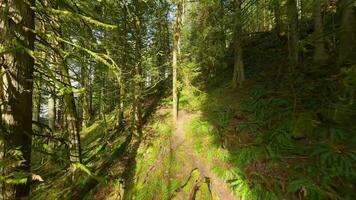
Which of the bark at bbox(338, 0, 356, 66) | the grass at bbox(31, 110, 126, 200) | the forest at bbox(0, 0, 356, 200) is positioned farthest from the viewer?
the grass at bbox(31, 110, 126, 200)

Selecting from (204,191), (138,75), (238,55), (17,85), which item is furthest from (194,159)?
(17,85)

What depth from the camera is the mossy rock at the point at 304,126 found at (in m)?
7.32

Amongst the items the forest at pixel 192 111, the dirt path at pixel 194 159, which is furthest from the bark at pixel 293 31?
the dirt path at pixel 194 159

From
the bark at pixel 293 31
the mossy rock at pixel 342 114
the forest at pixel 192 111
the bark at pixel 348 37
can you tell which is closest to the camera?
the forest at pixel 192 111

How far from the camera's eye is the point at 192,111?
11.4m

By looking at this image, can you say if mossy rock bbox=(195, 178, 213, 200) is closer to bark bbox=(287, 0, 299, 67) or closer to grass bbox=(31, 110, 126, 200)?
grass bbox=(31, 110, 126, 200)

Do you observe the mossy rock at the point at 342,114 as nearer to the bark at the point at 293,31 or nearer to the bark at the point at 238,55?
the bark at the point at 293,31

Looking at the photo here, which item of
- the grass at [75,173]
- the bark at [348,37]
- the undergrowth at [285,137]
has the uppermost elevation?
the bark at [348,37]

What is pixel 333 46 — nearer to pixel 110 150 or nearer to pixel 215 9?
pixel 215 9

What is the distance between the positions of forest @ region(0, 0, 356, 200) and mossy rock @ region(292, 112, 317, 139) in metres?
0.03

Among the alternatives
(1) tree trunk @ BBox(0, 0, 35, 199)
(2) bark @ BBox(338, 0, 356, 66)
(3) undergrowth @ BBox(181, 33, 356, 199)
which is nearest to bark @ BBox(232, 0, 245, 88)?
(3) undergrowth @ BBox(181, 33, 356, 199)

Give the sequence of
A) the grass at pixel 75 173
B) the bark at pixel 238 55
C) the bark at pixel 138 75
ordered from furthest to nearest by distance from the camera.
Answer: the bark at pixel 138 75, the bark at pixel 238 55, the grass at pixel 75 173

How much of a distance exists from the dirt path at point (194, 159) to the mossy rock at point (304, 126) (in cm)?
236

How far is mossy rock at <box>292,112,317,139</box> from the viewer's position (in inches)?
288
